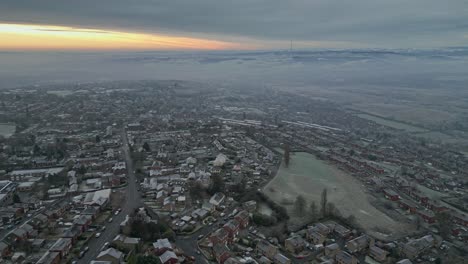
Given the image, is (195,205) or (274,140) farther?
(274,140)

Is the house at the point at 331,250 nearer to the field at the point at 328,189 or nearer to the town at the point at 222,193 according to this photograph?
the town at the point at 222,193

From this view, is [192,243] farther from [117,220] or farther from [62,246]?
[62,246]

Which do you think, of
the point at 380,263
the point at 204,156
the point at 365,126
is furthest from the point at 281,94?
the point at 380,263

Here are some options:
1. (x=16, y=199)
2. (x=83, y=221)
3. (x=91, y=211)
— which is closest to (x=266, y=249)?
(x=83, y=221)

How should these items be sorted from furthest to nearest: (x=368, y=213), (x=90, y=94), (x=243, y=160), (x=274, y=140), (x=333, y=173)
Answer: (x=90, y=94) → (x=274, y=140) → (x=243, y=160) → (x=333, y=173) → (x=368, y=213)

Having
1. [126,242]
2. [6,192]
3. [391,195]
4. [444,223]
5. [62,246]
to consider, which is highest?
[62,246]

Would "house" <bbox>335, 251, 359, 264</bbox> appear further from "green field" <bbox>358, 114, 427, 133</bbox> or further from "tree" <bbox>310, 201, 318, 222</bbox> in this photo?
"green field" <bbox>358, 114, 427, 133</bbox>

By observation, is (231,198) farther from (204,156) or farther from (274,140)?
(274,140)
